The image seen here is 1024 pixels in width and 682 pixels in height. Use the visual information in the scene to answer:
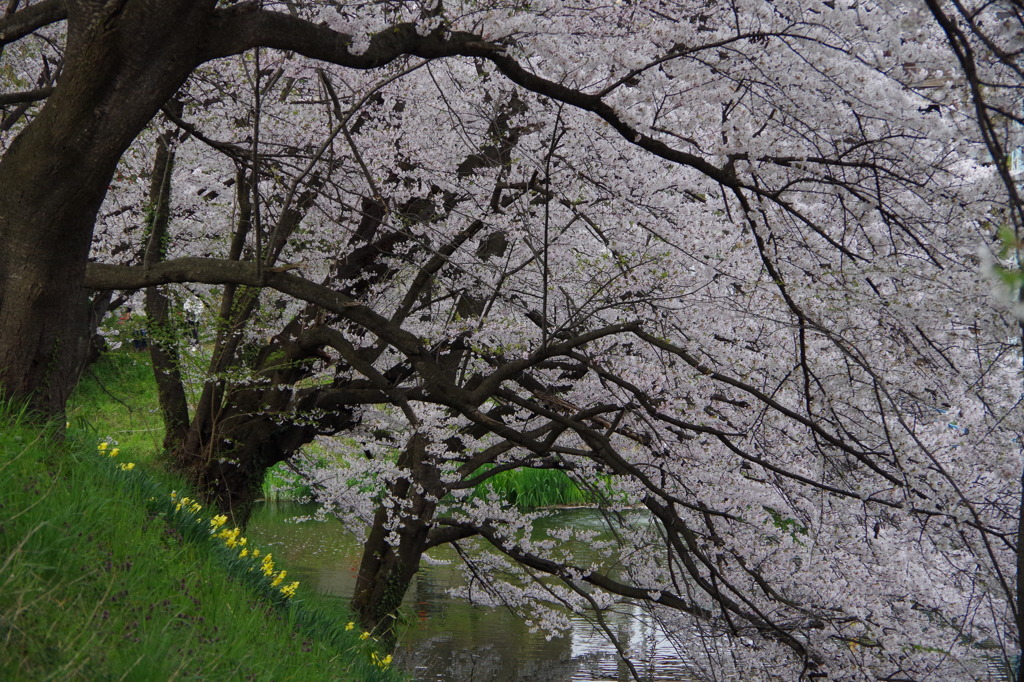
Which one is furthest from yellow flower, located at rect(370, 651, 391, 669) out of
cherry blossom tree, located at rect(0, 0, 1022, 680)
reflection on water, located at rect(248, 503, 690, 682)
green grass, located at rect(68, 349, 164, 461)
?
green grass, located at rect(68, 349, 164, 461)

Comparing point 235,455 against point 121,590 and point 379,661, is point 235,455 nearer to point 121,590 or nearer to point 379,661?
point 379,661

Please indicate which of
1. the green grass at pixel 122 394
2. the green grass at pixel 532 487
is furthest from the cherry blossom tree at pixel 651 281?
the green grass at pixel 122 394

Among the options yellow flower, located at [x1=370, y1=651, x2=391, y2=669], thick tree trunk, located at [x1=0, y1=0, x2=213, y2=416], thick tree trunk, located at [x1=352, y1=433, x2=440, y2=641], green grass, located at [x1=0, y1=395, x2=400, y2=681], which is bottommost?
yellow flower, located at [x1=370, y1=651, x2=391, y2=669]

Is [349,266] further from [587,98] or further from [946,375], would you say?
[946,375]

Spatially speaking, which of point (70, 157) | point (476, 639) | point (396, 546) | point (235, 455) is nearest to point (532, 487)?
point (476, 639)

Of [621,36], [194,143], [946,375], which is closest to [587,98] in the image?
[621,36]

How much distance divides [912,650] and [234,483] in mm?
5659

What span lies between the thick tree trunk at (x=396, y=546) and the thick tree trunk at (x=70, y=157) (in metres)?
3.34

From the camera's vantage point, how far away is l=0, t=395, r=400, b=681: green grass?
2.16 m

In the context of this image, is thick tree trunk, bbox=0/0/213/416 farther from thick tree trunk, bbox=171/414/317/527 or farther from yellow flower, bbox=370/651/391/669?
thick tree trunk, bbox=171/414/317/527

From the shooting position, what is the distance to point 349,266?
6781 mm

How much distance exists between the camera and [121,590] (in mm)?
2590

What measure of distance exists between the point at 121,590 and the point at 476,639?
7.84 meters

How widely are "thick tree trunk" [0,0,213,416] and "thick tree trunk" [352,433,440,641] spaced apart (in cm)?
334
